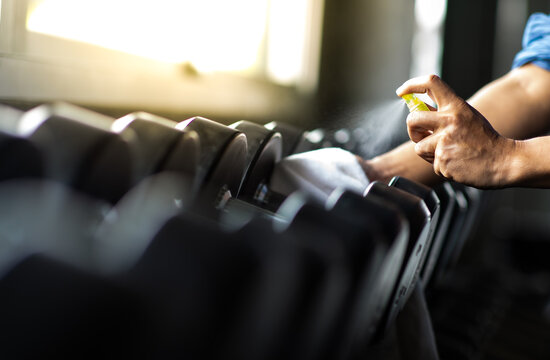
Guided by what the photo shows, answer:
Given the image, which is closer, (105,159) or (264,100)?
(105,159)

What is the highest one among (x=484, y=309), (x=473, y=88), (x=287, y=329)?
(x=473, y=88)

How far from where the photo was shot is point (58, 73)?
0.63 m

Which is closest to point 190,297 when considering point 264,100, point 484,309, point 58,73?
point 58,73

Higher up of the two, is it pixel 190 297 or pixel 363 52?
pixel 363 52

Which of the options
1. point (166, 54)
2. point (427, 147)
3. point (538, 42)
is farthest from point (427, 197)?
point (166, 54)

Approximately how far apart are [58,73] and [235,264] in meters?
0.52

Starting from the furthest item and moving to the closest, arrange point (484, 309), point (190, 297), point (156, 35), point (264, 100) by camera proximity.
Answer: point (484, 309)
point (264, 100)
point (156, 35)
point (190, 297)

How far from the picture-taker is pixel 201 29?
1.04m

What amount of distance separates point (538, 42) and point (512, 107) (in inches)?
3.5

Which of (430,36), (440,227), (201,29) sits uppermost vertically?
(430,36)

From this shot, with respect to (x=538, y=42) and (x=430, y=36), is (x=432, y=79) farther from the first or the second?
(x=430, y=36)

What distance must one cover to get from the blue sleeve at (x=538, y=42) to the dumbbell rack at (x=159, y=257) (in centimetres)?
47

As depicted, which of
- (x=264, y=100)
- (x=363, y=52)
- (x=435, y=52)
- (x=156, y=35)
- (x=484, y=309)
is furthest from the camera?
(x=435, y=52)

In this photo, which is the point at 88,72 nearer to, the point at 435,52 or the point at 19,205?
the point at 19,205
